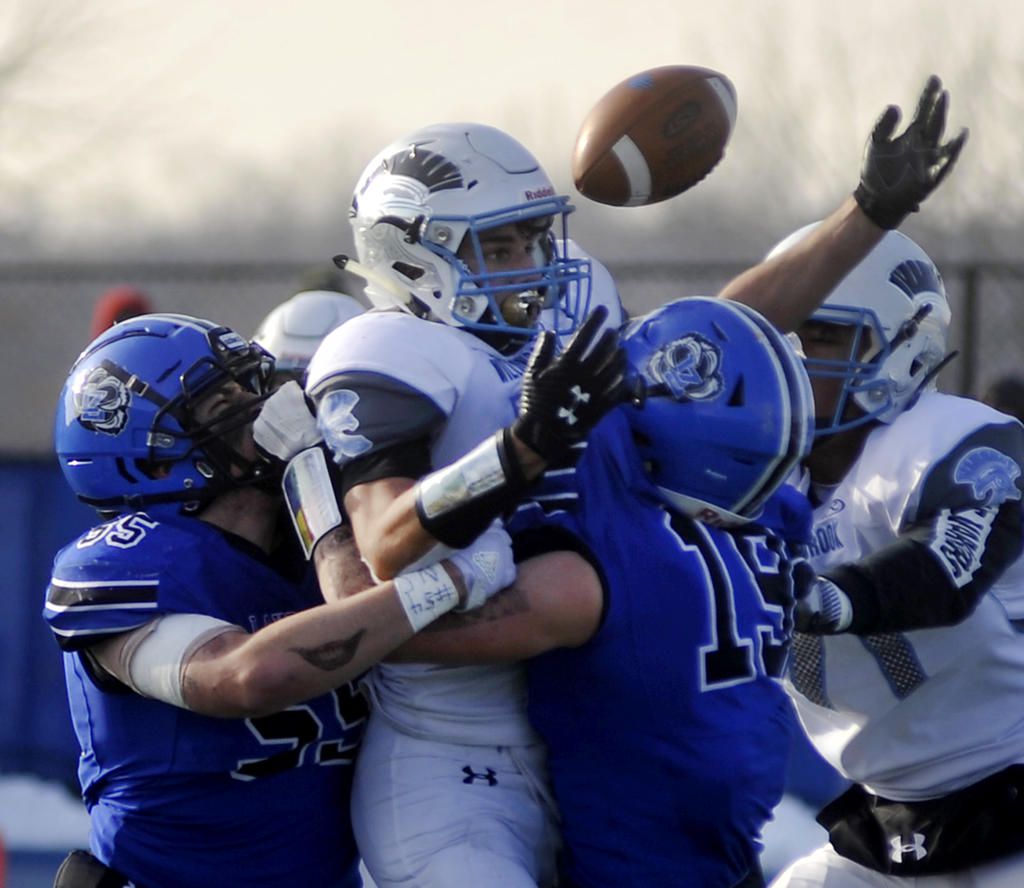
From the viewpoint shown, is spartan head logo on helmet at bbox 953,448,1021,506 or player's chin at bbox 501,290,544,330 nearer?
player's chin at bbox 501,290,544,330

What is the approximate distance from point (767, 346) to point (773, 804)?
80 centimetres

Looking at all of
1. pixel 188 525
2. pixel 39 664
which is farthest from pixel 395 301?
pixel 39 664

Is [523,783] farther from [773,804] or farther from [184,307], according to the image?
[184,307]

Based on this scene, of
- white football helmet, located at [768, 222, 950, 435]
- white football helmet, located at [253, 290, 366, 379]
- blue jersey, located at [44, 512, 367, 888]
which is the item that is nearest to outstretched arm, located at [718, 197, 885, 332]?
white football helmet, located at [768, 222, 950, 435]

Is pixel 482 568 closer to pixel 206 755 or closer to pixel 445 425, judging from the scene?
pixel 445 425

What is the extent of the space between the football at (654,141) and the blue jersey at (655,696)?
42.4 inches

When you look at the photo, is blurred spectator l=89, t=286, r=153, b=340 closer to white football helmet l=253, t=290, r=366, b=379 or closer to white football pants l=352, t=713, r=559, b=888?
white football helmet l=253, t=290, r=366, b=379

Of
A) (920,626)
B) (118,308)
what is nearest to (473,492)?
(920,626)

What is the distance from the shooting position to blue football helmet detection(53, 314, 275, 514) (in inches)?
132

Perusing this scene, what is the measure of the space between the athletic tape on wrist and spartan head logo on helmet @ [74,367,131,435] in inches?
15.2

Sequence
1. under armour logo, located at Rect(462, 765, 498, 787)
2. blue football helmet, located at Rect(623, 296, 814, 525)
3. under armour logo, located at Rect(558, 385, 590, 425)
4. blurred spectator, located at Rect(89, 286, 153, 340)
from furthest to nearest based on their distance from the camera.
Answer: blurred spectator, located at Rect(89, 286, 153, 340), under armour logo, located at Rect(462, 765, 498, 787), blue football helmet, located at Rect(623, 296, 814, 525), under armour logo, located at Rect(558, 385, 590, 425)

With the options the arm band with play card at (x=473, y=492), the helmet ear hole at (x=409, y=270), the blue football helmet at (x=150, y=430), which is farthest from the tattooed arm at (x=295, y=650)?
the helmet ear hole at (x=409, y=270)

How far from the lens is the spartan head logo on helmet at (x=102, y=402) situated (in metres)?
3.36

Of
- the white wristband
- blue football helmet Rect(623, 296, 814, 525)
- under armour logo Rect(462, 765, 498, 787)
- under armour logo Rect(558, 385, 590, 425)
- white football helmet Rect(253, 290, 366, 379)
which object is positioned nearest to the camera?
under armour logo Rect(558, 385, 590, 425)
